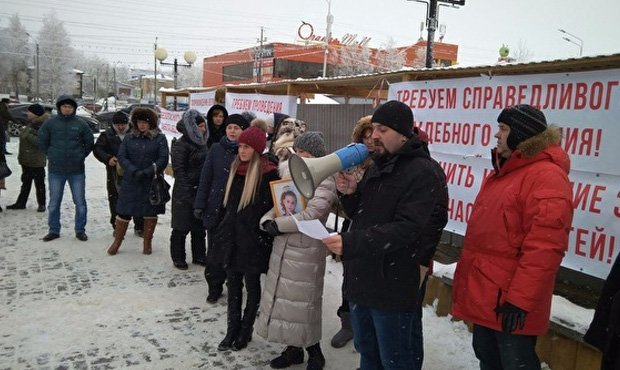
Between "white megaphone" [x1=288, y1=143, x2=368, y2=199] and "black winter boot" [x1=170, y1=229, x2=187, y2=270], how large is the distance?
3670mm

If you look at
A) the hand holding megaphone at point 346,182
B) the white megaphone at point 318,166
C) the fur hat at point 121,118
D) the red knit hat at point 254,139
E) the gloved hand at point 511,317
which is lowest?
the gloved hand at point 511,317

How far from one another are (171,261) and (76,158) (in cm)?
219

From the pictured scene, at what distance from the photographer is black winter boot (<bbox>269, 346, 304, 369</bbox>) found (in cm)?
345

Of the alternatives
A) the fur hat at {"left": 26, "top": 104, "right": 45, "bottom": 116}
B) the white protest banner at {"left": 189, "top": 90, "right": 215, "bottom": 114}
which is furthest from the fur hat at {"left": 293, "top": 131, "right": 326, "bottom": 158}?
the white protest banner at {"left": 189, "top": 90, "right": 215, "bottom": 114}

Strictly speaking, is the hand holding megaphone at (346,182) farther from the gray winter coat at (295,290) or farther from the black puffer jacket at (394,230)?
the gray winter coat at (295,290)

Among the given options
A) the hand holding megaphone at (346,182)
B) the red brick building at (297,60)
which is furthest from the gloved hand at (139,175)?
the red brick building at (297,60)

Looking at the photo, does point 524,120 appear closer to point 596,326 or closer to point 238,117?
point 596,326

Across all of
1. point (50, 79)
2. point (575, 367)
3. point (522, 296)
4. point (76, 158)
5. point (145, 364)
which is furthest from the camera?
point (50, 79)

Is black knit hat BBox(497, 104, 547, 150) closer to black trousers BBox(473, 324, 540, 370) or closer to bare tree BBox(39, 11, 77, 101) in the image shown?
black trousers BBox(473, 324, 540, 370)

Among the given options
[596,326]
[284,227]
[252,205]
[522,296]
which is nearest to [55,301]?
Result: [252,205]

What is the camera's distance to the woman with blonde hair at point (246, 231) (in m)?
3.59

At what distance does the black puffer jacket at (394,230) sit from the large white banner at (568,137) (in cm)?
143

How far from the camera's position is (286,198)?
10.7 feet

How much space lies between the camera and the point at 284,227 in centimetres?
316
